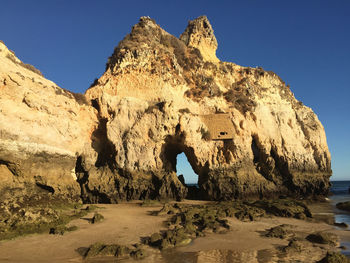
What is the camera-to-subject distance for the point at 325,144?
94.9ft

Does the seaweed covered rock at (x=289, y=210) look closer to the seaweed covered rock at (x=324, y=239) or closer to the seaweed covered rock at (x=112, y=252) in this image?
the seaweed covered rock at (x=324, y=239)

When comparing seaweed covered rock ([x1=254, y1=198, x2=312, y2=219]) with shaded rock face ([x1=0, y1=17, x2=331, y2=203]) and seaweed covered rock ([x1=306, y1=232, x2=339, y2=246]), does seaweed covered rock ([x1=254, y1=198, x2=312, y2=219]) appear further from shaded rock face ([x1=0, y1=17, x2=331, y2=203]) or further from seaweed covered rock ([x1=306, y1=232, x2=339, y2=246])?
shaded rock face ([x1=0, y1=17, x2=331, y2=203])

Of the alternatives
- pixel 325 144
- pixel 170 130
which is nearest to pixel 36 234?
pixel 170 130

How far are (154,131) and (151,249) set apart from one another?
13199mm

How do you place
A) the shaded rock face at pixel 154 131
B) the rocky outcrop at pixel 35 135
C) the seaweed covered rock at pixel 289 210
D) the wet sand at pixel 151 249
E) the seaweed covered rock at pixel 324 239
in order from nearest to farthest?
the wet sand at pixel 151 249
the seaweed covered rock at pixel 324 239
the rocky outcrop at pixel 35 135
the seaweed covered rock at pixel 289 210
the shaded rock face at pixel 154 131

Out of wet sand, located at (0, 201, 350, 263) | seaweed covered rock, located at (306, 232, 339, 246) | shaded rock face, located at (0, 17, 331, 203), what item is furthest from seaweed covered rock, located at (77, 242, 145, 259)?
shaded rock face, located at (0, 17, 331, 203)

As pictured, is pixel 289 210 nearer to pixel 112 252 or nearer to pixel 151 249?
pixel 151 249

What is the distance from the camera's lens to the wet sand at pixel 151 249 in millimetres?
7578

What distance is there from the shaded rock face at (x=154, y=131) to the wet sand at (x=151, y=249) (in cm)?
582

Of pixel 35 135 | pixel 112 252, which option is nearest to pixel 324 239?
pixel 112 252

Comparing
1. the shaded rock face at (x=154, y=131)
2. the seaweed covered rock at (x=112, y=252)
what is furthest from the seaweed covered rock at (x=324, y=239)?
the shaded rock face at (x=154, y=131)

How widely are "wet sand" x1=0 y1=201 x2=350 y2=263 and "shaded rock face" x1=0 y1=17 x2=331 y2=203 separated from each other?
229 inches

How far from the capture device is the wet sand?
24.9 ft

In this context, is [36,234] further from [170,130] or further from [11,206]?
[170,130]
